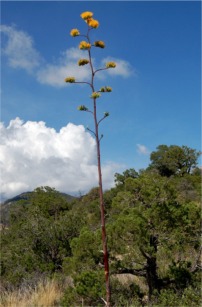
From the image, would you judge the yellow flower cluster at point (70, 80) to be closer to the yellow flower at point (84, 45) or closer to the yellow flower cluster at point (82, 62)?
the yellow flower cluster at point (82, 62)

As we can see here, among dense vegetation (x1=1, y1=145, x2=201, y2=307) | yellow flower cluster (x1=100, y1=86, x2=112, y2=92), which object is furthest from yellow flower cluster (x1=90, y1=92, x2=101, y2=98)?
dense vegetation (x1=1, y1=145, x2=201, y2=307)

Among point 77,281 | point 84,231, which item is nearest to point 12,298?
point 77,281

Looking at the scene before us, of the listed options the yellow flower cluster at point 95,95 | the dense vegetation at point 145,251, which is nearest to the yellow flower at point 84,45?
A: the yellow flower cluster at point 95,95

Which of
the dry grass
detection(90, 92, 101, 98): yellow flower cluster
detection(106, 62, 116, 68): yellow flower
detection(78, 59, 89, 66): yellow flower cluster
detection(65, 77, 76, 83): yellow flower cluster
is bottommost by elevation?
the dry grass

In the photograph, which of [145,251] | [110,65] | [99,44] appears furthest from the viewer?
[145,251]

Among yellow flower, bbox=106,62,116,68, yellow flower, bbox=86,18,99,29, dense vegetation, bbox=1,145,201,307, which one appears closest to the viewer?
yellow flower, bbox=86,18,99,29

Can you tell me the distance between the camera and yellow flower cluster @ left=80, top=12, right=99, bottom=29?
2.69m

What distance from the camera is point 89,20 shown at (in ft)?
8.88

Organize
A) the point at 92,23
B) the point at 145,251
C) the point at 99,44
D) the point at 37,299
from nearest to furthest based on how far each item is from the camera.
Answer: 1. the point at 92,23
2. the point at 99,44
3. the point at 145,251
4. the point at 37,299

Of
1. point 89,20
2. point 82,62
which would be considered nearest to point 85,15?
point 89,20

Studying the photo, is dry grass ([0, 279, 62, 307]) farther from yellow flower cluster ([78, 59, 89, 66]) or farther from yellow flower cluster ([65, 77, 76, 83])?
yellow flower cluster ([78, 59, 89, 66])

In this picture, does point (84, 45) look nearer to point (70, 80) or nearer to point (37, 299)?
point (70, 80)

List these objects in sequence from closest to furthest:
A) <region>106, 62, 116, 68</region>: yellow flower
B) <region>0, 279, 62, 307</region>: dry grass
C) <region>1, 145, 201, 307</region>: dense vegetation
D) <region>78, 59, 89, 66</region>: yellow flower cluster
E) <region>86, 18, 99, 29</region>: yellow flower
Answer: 1. <region>86, 18, 99, 29</region>: yellow flower
2. <region>78, 59, 89, 66</region>: yellow flower cluster
3. <region>106, 62, 116, 68</region>: yellow flower
4. <region>1, 145, 201, 307</region>: dense vegetation
5. <region>0, 279, 62, 307</region>: dry grass

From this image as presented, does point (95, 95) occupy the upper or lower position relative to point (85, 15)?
lower
